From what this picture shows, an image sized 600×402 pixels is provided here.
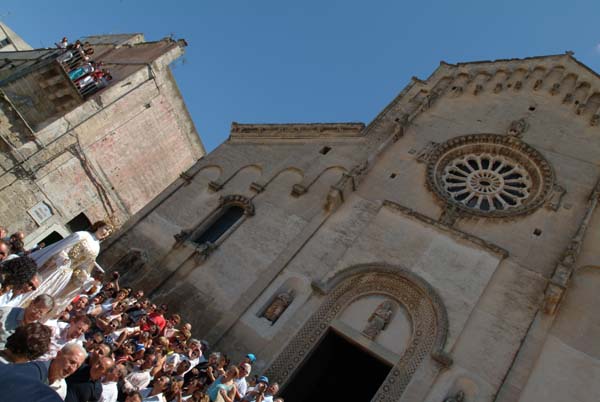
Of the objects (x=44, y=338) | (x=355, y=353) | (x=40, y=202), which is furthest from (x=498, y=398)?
(x=40, y=202)

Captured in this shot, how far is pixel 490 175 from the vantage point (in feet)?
53.6

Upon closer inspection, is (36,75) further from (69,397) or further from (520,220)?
(520,220)

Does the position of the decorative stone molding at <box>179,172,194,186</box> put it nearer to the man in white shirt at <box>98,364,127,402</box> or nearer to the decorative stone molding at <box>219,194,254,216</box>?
the decorative stone molding at <box>219,194,254,216</box>

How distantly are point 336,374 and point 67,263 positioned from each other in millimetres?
9724

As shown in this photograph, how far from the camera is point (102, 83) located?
74.6ft

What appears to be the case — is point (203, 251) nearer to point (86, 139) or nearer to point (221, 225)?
point (221, 225)

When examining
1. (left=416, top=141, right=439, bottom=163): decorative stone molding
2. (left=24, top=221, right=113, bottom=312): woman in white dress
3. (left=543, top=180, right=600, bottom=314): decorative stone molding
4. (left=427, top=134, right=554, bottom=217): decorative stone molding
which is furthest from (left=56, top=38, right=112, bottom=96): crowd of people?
(left=543, top=180, right=600, bottom=314): decorative stone molding

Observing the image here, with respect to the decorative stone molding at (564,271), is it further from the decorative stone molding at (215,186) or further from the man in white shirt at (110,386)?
the decorative stone molding at (215,186)

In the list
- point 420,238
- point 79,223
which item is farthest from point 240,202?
point 79,223

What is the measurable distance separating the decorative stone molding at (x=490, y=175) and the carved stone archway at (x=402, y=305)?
369 centimetres

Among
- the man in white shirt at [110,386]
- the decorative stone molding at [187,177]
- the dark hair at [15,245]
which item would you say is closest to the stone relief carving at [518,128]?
the decorative stone molding at [187,177]

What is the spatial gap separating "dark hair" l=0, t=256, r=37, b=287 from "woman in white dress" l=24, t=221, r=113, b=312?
1035mm

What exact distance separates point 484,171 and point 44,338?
15.7 meters

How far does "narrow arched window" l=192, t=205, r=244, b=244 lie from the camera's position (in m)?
15.7
